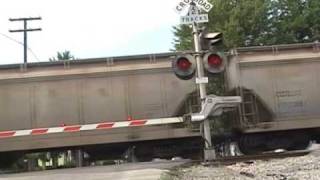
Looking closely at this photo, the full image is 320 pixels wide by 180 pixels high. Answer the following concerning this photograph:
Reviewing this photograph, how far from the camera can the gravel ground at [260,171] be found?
385 inches

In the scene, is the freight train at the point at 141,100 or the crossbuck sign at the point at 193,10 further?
the freight train at the point at 141,100

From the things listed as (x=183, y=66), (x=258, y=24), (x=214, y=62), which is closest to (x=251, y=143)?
(x=214, y=62)

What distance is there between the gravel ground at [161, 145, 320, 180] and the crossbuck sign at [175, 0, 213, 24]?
11.8 ft

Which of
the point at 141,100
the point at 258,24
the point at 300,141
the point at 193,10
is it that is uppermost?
the point at 258,24

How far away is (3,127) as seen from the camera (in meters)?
18.7

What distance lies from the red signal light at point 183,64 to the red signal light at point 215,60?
498 mm

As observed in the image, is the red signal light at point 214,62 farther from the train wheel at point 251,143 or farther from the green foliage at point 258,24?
the green foliage at point 258,24

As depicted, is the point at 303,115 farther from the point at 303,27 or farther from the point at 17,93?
the point at 303,27

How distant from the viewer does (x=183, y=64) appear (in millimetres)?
13180

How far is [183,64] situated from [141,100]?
575 centimetres

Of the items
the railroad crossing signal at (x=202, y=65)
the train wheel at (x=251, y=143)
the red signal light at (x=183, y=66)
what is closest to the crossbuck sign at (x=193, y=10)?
the railroad crossing signal at (x=202, y=65)

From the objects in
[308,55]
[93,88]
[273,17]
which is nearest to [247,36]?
[273,17]

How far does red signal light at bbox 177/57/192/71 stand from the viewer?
13.2 m

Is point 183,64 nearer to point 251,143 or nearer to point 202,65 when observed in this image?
point 202,65
